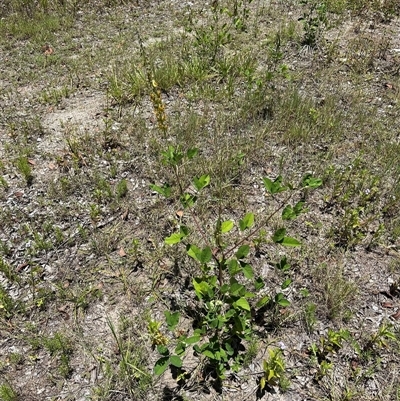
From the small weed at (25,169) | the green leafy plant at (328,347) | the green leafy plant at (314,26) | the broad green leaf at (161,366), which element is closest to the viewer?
the broad green leaf at (161,366)

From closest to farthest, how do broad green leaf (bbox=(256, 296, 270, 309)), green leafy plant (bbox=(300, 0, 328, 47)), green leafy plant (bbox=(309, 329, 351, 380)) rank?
green leafy plant (bbox=(309, 329, 351, 380)) < broad green leaf (bbox=(256, 296, 270, 309)) < green leafy plant (bbox=(300, 0, 328, 47))

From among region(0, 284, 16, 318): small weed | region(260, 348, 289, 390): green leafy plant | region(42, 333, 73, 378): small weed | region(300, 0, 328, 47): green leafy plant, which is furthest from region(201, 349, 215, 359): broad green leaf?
region(300, 0, 328, 47): green leafy plant

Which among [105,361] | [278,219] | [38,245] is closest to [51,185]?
[38,245]

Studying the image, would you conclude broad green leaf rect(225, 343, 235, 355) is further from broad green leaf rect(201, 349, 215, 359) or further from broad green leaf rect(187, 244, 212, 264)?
broad green leaf rect(187, 244, 212, 264)

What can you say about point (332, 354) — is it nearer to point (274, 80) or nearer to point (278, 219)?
point (278, 219)

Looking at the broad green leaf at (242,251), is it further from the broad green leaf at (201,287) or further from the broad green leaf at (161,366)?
the broad green leaf at (161,366)

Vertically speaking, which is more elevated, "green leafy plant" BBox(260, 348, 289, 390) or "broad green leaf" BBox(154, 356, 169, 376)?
"broad green leaf" BBox(154, 356, 169, 376)

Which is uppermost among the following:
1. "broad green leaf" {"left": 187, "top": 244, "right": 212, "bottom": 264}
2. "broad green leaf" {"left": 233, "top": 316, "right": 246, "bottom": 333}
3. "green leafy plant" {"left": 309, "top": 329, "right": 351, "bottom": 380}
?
"broad green leaf" {"left": 187, "top": 244, "right": 212, "bottom": 264}

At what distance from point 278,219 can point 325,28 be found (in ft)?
15.4

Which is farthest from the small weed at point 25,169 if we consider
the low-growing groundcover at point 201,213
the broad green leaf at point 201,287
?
the broad green leaf at point 201,287

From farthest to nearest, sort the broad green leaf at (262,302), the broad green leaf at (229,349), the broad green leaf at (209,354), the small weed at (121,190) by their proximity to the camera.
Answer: the small weed at (121,190), the broad green leaf at (262,302), the broad green leaf at (229,349), the broad green leaf at (209,354)

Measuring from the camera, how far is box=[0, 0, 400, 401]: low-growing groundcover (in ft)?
9.62

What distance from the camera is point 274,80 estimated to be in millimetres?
5812

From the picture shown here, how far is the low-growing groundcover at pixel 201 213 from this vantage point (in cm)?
293
